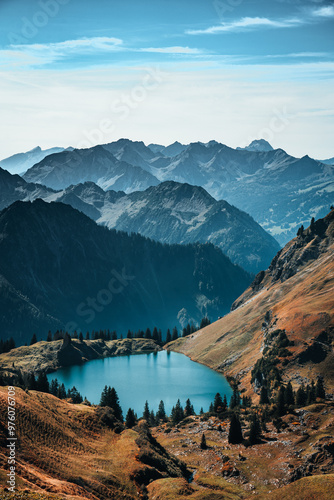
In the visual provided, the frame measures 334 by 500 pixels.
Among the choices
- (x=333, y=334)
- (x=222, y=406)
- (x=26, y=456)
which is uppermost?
(x=333, y=334)

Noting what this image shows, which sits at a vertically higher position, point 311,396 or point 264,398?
point 311,396

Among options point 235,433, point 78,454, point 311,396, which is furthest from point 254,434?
point 78,454

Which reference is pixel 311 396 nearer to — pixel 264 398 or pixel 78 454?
pixel 264 398

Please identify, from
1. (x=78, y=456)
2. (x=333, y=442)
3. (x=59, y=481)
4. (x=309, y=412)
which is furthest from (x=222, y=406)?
(x=59, y=481)

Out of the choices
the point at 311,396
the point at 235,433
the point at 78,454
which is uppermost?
the point at 78,454

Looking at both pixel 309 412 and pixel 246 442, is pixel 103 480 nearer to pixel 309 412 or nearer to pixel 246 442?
pixel 246 442

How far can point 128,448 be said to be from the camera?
98.1m

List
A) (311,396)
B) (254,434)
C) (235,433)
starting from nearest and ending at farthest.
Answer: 1. (254,434)
2. (235,433)
3. (311,396)

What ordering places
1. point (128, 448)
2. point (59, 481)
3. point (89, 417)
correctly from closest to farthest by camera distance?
point (59, 481) < point (128, 448) < point (89, 417)

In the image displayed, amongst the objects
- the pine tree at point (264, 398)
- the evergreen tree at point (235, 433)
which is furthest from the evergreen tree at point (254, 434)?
the pine tree at point (264, 398)

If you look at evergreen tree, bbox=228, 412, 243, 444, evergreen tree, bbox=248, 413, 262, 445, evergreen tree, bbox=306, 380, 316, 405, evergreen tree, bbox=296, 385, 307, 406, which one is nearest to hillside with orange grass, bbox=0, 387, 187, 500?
evergreen tree, bbox=248, 413, 262, 445

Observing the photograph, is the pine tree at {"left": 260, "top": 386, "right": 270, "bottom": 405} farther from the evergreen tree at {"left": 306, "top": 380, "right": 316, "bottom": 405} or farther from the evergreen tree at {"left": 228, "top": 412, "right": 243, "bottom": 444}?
the evergreen tree at {"left": 228, "top": 412, "right": 243, "bottom": 444}

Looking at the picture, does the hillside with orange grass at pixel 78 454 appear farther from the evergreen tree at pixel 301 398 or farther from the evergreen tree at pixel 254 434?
the evergreen tree at pixel 301 398

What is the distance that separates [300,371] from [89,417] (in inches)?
4116
